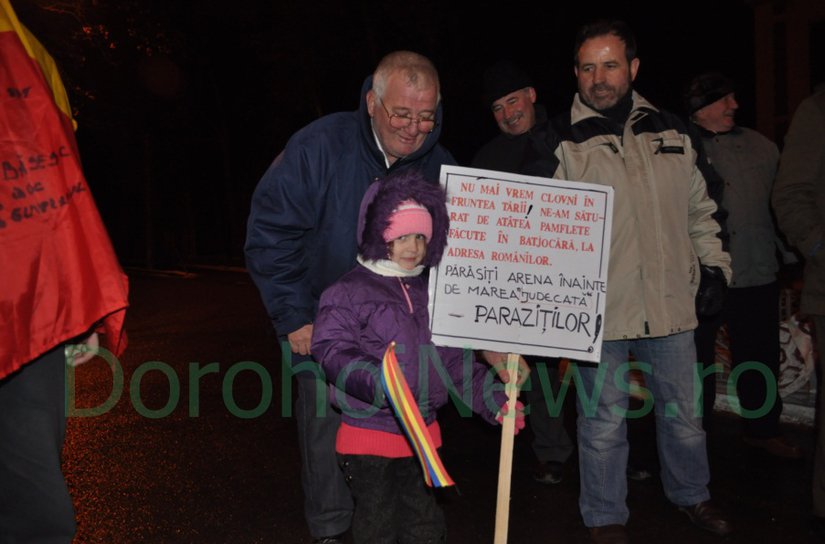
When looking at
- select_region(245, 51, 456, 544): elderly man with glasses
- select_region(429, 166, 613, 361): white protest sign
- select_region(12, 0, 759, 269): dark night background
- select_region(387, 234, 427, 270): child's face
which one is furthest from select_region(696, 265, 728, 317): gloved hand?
select_region(12, 0, 759, 269): dark night background

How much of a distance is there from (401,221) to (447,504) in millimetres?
1999

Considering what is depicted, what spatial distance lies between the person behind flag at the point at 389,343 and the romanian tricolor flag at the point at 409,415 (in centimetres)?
28

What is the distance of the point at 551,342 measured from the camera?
127 inches

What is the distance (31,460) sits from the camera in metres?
2.47

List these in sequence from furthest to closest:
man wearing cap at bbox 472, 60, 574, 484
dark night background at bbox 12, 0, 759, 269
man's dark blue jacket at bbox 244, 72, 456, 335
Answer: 1. dark night background at bbox 12, 0, 759, 269
2. man wearing cap at bbox 472, 60, 574, 484
3. man's dark blue jacket at bbox 244, 72, 456, 335

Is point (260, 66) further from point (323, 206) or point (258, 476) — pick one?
point (323, 206)

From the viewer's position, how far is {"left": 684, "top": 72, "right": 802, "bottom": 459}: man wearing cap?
477cm

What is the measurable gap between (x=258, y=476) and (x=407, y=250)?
2.42 meters

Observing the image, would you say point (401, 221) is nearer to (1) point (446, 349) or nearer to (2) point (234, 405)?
(1) point (446, 349)

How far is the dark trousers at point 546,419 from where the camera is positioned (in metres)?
4.76

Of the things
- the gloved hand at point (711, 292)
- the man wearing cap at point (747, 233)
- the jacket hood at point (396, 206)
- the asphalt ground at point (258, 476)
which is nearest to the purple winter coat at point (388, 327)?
the jacket hood at point (396, 206)

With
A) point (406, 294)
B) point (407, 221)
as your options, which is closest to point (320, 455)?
point (406, 294)

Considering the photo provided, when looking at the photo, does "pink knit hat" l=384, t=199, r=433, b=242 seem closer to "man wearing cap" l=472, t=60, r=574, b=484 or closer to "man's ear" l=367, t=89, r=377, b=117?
"man's ear" l=367, t=89, r=377, b=117

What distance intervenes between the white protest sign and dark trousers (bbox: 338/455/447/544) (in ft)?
1.83
